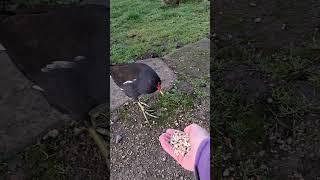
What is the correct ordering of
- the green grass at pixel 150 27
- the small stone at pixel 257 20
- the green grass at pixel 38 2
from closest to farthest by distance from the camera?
1. the green grass at pixel 38 2
2. the green grass at pixel 150 27
3. the small stone at pixel 257 20

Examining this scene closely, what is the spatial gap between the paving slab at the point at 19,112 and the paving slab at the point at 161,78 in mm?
274

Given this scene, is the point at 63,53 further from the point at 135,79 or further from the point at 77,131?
the point at 77,131

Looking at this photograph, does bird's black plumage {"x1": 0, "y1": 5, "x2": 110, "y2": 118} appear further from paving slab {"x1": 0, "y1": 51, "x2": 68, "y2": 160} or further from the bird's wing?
paving slab {"x1": 0, "y1": 51, "x2": 68, "y2": 160}

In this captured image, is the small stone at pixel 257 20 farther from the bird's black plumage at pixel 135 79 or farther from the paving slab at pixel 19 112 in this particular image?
the paving slab at pixel 19 112

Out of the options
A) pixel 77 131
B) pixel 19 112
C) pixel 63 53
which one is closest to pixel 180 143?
pixel 77 131

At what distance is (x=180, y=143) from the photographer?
2275mm

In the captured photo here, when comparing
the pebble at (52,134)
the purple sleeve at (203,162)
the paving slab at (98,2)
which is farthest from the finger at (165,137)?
the paving slab at (98,2)

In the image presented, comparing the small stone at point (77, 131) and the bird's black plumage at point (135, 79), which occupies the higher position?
the bird's black plumage at point (135, 79)

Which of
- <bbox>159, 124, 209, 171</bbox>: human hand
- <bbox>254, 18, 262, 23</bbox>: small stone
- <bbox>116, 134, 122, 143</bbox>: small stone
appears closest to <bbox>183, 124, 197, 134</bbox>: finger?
<bbox>159, 124, 209, 171</bbox>: human hand

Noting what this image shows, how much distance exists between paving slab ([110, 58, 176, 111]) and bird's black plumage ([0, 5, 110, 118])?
0.38ft

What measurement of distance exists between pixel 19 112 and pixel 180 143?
91 cm

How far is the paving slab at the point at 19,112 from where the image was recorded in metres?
2.47

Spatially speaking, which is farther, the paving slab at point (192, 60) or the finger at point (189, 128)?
the paving slab at point (192, 60)

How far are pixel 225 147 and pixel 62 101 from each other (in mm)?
818
